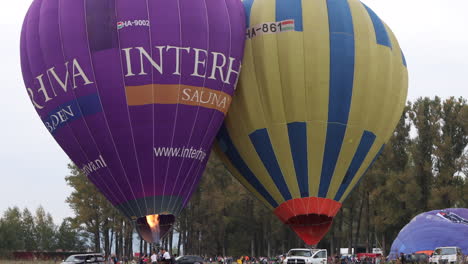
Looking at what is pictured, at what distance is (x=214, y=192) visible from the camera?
4950 centimetres

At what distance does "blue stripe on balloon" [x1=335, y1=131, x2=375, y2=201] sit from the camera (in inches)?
973

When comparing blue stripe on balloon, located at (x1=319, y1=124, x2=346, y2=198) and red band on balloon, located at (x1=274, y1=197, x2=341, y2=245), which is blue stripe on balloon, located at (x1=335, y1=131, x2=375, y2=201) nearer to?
red band on balloon, located at (x1=274, y1=197, x2=341, y2=245)

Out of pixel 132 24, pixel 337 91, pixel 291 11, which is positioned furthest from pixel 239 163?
pixel 132 24

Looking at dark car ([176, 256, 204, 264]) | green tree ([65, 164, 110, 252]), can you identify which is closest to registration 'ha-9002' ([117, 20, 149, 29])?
dark car ([176, 256, 204, 264])

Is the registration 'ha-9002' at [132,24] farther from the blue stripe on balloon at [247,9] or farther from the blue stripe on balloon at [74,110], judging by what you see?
the blue stripe on balloon at [247,9]

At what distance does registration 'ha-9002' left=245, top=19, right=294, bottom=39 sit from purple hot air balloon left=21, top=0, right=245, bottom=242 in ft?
7.97

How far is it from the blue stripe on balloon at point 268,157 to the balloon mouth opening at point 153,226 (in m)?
4.62

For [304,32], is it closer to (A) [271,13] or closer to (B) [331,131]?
(A) [271,13]

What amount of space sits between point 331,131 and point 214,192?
86.9 feet

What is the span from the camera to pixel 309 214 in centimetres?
2406

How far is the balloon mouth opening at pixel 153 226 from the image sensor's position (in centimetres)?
2098

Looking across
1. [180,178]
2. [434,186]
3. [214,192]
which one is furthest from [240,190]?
[180,178]

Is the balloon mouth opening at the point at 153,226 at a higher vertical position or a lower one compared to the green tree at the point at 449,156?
lower

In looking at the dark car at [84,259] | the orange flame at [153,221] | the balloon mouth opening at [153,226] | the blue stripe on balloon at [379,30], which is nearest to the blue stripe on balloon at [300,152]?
the blue stripe on balloon at [379,30]
